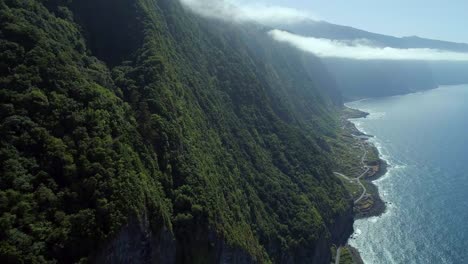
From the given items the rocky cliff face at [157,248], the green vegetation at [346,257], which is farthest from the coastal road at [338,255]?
the rocky cliff face at [157,248]

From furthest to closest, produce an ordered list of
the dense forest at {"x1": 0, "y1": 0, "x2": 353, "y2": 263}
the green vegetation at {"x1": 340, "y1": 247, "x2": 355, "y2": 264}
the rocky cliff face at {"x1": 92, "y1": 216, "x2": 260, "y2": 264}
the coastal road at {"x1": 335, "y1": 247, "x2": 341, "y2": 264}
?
the coastal road at {"x1": 335, "y1": 247, "x2": 341, "y2": 264} < the green vegetation at {"x1": 340, "y1": 247, "x2": 355, "y2": 264} < the rocky cliff face at {"x1": 92, "y1": 216, "x2": 260, "y2": 264} < the dense forest at {"x1": 0, "y1": 0, "x2": 353, "y2": 263}

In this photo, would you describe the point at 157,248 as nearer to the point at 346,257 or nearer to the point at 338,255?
the point at 346,257

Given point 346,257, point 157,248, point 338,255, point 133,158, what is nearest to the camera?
point 157,248

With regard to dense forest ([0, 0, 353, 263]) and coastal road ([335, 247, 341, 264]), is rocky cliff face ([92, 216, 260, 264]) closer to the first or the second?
dense forest ([0, 0, 353, 263])

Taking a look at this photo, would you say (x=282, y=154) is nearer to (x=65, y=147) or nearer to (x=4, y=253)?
(x=65, y=147)

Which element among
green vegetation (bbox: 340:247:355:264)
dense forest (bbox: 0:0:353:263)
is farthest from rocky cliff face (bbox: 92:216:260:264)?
green vegetation (bbox: 340:247:355:264)

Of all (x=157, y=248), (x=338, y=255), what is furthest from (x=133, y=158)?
(x=338, y=255)

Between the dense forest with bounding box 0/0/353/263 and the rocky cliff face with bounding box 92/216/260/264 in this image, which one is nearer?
the dense forest with bounding box 0/0/353/263

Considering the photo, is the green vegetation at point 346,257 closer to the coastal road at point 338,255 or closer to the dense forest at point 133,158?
the coastal road at point 338,255
